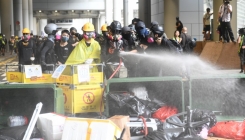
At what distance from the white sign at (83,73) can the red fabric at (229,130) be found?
7.08 feet

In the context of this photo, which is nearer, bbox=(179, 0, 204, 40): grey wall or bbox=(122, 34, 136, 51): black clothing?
bbox=(122, 34, 136, 51): black clothing

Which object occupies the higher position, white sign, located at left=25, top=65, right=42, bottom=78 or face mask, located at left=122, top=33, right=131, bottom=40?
face mask, located at left=122, top=33, right=131, bottom=40

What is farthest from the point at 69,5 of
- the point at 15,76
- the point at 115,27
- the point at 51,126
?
the point at 51,126

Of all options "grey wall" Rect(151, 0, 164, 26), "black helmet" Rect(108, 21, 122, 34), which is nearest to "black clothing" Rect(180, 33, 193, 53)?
"black helmet" Rect(108, 21, 122, 34)

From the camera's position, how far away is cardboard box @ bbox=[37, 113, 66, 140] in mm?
6410

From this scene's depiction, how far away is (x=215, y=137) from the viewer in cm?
702

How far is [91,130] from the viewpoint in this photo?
557 centimetres

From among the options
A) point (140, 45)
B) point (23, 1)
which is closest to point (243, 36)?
point (140, 45)

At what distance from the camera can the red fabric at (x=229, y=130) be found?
6.87 meters

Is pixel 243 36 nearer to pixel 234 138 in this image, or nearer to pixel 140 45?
pixel 140 45

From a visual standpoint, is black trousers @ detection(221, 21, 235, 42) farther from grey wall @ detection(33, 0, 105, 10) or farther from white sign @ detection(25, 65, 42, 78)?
grey wall @ detection(33, 0, 105, 10)

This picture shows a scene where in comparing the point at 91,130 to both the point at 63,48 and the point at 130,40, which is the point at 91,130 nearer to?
the point at 130,40

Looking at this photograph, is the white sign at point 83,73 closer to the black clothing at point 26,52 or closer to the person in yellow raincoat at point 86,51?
the person in yellow raincoat at point 86,51

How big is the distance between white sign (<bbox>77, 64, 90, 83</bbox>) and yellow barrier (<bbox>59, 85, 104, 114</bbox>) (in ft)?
0.37
